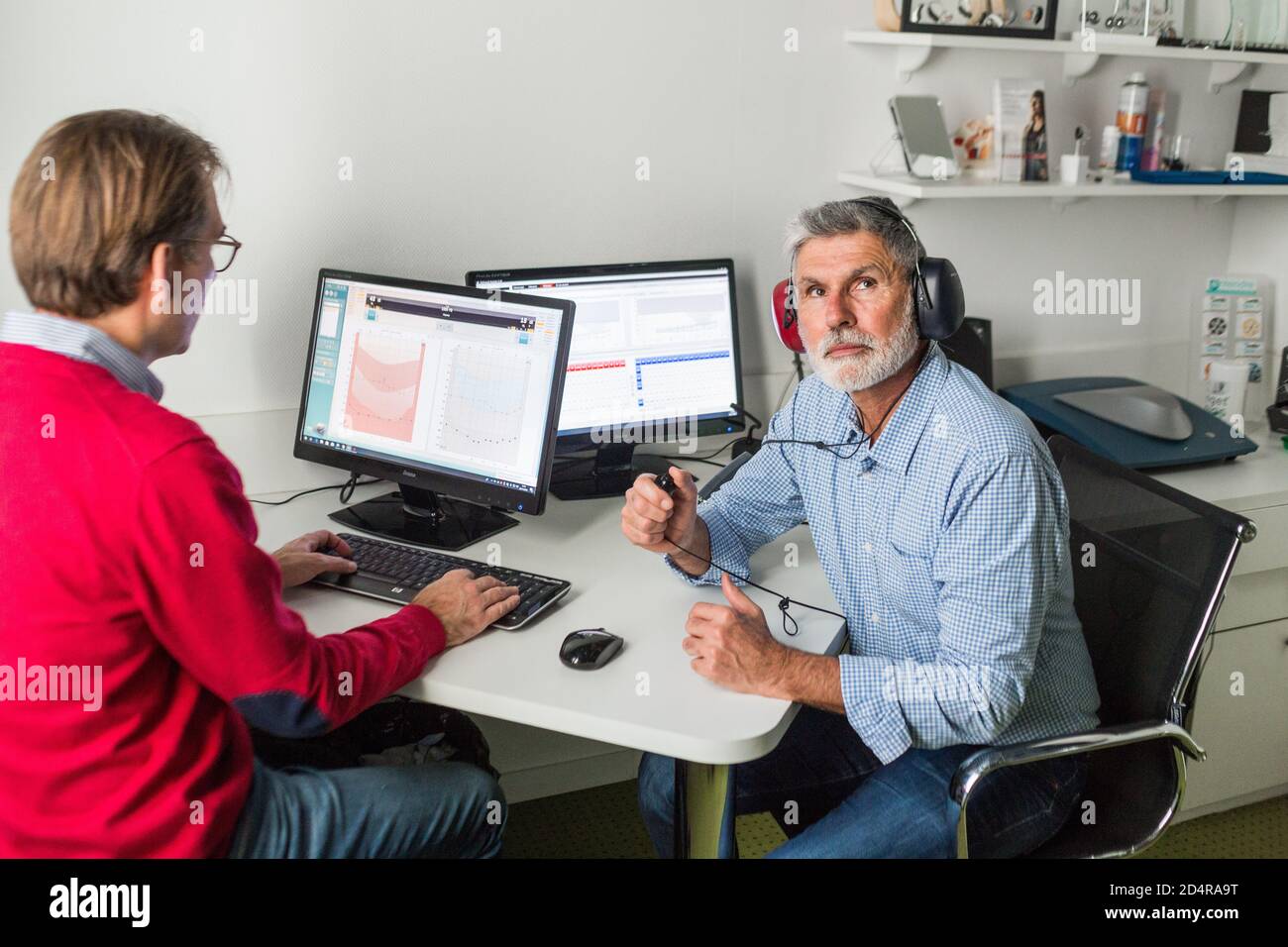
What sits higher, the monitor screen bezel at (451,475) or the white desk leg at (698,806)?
the monitor screen bezel at (451,475)

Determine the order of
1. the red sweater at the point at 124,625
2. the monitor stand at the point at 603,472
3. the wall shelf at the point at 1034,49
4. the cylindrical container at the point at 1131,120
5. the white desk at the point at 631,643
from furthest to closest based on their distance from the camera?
the cylindrical container at the point at 1131,120, the wall shelf at the point at 1034,49, the monitor stand at the point at 603,472, the white desk at the point at 631,643, the red sweater at the point at 124,625

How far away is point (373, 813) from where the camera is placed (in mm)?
1447

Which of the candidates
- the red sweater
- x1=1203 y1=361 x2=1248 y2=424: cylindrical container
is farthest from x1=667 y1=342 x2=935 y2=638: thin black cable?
x1=1203 y1=361 x2=1248 y2=424: cylindrical container

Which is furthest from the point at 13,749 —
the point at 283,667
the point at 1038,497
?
the point at 1038,497

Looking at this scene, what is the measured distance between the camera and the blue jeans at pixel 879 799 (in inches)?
58.6

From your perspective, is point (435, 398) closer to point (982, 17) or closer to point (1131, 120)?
point (982, 17)

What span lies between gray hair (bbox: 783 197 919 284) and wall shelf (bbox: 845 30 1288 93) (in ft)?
2.83

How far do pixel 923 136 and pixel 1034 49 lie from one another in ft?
0.94

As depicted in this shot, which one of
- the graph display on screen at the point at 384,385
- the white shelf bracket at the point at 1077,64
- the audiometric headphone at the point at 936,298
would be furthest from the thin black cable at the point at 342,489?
the white shelf bracket at the point at 1077,64

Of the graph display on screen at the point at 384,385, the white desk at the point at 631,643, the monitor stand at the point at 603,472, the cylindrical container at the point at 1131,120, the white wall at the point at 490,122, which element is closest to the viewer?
the white desk at the point at 631,643

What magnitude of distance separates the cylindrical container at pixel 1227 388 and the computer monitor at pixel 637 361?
1.26 meters

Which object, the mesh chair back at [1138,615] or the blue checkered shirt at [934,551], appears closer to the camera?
the blue checkered shirt at [934,551]

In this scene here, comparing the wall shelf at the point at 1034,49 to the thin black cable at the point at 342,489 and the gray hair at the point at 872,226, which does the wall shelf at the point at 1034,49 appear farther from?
the thin black cable at the point at 342,489

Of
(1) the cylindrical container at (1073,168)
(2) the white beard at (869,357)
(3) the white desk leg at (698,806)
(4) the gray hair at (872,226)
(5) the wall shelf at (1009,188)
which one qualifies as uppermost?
(1) the cylindrical container at (1073,168)
